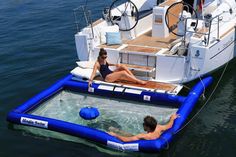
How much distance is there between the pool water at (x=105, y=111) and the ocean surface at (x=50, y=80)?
2.25ft

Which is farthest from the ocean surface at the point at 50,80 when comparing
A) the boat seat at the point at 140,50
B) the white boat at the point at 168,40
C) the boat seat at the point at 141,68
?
the boat seat at the point at 140,50

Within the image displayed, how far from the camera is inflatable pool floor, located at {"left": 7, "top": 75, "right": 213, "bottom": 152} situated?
7453 mm

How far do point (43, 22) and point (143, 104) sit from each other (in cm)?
866

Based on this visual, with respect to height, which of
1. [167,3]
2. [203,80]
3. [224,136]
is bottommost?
[224,136]

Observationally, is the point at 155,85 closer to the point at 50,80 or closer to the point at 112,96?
the point at 112,96

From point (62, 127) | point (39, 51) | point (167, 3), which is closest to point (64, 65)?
point (39, 51)

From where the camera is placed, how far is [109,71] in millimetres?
9859

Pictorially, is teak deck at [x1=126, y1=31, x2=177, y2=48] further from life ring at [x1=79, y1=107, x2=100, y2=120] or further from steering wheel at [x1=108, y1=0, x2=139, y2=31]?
life ring at [x1=79, y1=107, x2=100, y2=120]

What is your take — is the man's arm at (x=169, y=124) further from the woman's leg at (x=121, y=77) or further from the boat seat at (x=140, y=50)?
the boat seat at (x=140, y=50)

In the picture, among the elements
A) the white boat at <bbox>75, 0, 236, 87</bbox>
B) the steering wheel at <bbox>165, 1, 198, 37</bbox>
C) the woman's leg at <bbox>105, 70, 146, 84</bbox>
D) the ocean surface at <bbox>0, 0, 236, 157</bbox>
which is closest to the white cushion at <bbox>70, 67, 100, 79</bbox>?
the white boat at <bbox>75, 0, 236, 87</bbox>

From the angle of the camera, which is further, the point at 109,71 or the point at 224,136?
the point at 109,71

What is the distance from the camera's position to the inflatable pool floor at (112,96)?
7.45m

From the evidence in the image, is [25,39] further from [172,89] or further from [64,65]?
[172,89]

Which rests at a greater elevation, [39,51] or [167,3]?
[167,3]
